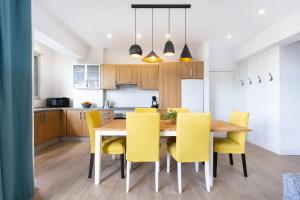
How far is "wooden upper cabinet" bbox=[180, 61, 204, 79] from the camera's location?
17.0 feet

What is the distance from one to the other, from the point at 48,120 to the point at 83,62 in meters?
1.96

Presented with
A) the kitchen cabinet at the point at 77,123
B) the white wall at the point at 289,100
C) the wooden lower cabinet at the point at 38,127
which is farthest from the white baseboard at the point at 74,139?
the white wall at the point at 289,100

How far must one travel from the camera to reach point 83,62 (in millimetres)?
5535

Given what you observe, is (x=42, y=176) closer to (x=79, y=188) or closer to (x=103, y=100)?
(x=79, y=188)

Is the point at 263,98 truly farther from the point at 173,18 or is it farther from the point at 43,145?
the point at 43,145

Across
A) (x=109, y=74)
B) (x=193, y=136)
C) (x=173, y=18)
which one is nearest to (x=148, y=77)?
(x=109, y=74)

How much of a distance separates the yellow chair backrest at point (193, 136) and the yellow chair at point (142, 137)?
28cm

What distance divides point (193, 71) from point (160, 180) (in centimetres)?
335

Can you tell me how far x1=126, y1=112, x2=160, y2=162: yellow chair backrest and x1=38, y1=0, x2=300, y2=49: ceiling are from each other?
6.23 ft

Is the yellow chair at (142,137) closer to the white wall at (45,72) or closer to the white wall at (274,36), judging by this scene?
the white wall at (274,36)

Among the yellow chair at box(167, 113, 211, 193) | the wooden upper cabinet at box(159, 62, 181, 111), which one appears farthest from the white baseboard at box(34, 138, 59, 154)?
the yellow chair at box(167, 113, 211, 193)

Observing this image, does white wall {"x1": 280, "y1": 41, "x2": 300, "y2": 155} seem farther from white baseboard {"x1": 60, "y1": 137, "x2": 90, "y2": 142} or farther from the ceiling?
white baseboard {"x1": 60, "y1": 137, "x2": 90, "y2": 142}

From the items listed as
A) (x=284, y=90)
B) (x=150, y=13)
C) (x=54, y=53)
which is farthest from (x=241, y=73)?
(x=54, y=53)

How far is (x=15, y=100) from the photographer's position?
1888 millimetres
